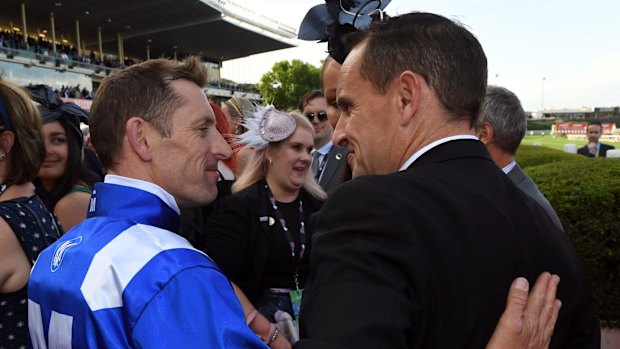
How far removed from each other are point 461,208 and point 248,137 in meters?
2.68

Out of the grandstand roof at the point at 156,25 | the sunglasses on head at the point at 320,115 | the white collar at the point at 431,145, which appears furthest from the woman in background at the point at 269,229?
the grandstand roof at the point at 156,25

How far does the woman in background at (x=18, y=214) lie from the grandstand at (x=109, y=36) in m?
29.5

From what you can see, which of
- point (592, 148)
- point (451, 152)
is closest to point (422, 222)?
point (451, 152)

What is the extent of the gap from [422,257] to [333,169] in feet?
11.3

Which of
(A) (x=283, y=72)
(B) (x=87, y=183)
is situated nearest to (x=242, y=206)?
(B) (x=87, y=183)

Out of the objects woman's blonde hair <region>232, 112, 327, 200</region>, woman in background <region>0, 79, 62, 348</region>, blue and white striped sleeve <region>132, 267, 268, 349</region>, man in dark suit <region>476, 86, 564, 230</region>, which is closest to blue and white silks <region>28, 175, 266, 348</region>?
blue and white striped sleeve <region>132, 267, 268, 349</region>

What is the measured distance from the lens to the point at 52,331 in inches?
53.5

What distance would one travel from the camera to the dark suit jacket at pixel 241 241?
2.93 meters

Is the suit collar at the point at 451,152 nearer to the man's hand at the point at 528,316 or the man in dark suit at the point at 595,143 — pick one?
the man's hand at the point at 528,316

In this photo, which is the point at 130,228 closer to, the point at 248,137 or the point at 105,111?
the point at 105,111

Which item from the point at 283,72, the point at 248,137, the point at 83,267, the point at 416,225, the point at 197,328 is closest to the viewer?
the point at 416,225

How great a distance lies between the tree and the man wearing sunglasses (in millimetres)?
56404

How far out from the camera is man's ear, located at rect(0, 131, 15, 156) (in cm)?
208

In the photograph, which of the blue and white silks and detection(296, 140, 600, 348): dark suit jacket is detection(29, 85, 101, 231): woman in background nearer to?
the blue and white silks
